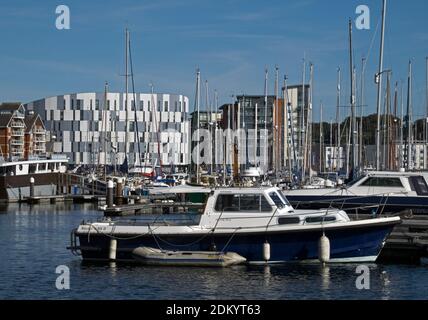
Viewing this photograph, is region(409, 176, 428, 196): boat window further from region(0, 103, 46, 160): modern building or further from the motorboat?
region(0, 103, 46, 160): modern building

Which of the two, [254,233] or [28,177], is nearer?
[254,233]

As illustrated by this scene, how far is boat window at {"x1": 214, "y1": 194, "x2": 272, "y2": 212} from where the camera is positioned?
30922 mm

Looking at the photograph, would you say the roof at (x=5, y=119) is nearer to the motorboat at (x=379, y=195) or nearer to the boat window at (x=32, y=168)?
the boat window at (x=32, y=168)

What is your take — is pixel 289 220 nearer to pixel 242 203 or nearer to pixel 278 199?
pixel 278 199

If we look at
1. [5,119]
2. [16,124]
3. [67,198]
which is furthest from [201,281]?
[16,124]

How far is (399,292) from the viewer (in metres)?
26.0

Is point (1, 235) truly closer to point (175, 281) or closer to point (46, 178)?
point (175, 281)

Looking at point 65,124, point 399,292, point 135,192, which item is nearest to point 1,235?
point 399,292

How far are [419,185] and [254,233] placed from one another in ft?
38.7

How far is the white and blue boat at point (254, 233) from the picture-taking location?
98.7ft

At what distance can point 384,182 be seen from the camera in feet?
128
